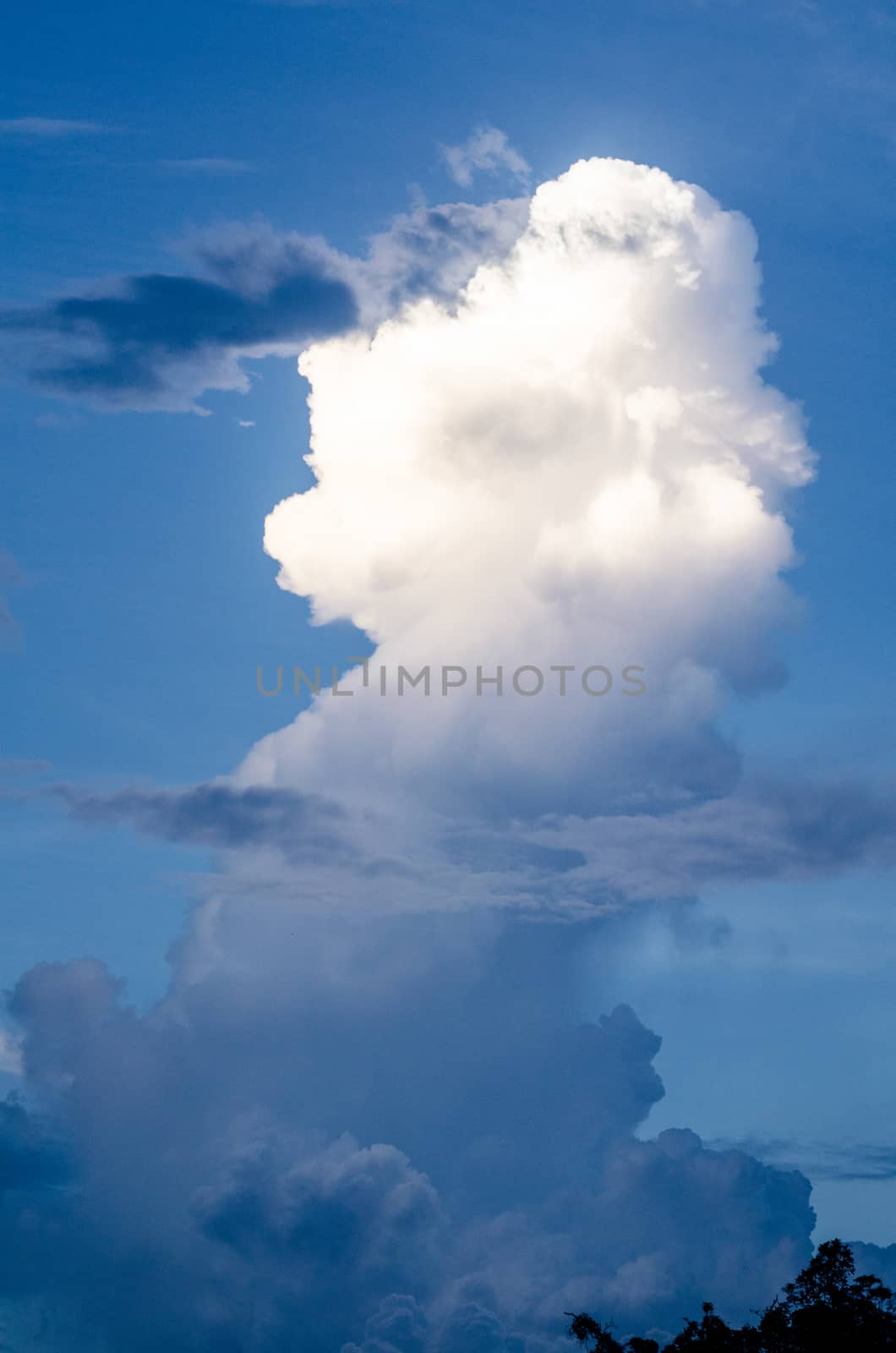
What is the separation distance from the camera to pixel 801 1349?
87.6 metres

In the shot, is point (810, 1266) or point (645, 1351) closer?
point (810, 1266)

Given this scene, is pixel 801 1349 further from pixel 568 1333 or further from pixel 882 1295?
pixel 568 1333

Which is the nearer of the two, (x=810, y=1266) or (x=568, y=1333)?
(x=810, y=1266)

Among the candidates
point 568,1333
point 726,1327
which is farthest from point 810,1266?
point 568,1333

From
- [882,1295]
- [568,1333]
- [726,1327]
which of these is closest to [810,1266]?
[882,1295]

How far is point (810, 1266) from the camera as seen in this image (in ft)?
299

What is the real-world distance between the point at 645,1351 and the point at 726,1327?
6240 mm

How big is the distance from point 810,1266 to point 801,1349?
17.2 feet

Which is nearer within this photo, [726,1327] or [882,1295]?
[882,1295]

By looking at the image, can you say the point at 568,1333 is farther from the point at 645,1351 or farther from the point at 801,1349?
the point at 801,1349

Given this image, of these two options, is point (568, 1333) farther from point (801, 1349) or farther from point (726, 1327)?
point (801, 1349)

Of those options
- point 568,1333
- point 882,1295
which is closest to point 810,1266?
point 882,1295

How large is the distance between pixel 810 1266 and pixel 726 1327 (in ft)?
35.4

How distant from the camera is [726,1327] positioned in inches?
3866
